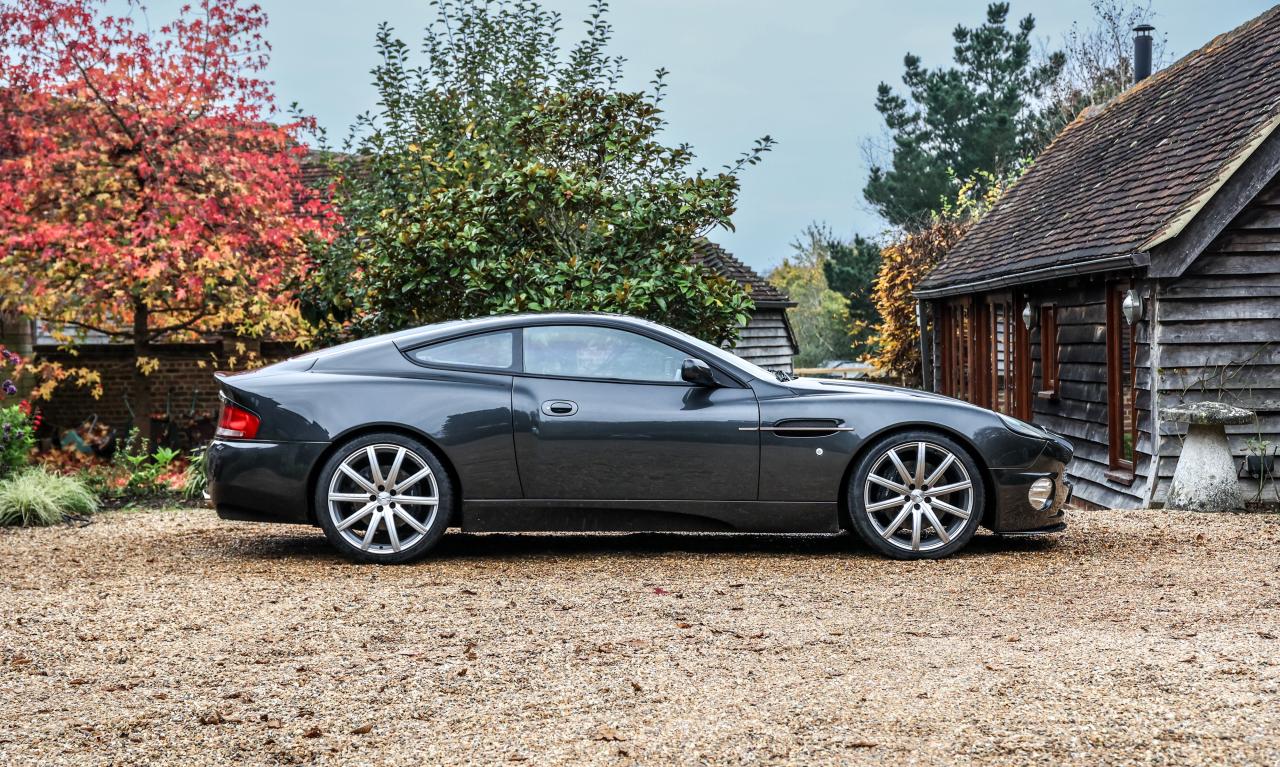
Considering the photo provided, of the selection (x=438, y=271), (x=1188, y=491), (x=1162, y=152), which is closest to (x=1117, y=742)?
(x=1188, y=491)

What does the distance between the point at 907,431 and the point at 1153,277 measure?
16.1 ft

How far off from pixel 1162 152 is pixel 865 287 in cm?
3026

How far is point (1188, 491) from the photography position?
10406 mm

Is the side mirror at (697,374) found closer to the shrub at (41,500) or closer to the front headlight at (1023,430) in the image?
the front headlight at (1023,430)

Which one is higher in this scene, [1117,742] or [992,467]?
[992,467]

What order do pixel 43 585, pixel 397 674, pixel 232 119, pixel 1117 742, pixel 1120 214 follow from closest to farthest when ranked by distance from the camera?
pixel 1117 742, pixel 397 674, pixel 43 585, pixel 1120 214, pixel 232 119

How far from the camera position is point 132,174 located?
15406mm

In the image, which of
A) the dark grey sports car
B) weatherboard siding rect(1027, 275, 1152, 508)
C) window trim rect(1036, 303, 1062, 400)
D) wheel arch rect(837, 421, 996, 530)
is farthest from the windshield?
window trim rect(1036, 303, 1062, 400)

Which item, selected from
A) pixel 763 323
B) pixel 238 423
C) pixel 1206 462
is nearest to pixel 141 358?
pixel 238 423

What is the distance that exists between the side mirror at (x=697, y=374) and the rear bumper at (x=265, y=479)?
197 centimetres

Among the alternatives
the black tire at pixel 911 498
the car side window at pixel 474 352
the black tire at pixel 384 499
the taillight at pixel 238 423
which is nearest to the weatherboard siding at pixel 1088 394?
the black tire at pixel 911 498

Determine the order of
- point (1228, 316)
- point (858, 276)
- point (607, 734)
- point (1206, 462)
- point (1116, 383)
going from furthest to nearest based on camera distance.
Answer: point (858, 276), point (1116, 383), point (1228, 316), point (1206, 462), point (607, 734)

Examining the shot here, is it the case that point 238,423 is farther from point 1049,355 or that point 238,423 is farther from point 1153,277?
point 1049,355

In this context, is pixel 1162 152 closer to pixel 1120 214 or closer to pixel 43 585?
pixel 1120 214
